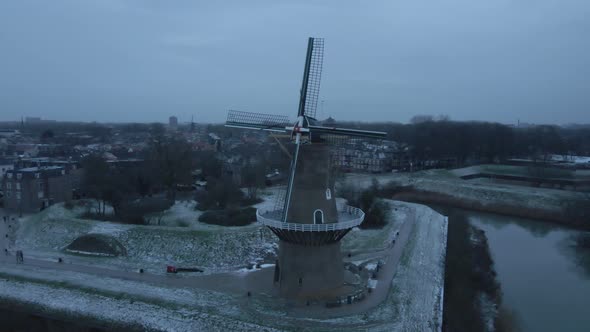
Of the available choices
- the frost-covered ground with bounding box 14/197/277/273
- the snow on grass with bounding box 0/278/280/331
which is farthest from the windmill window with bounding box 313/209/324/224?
the frost-covered ground with bounding box 14/197/277/273

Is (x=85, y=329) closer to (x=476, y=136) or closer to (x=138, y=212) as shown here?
(x=138, y=212)

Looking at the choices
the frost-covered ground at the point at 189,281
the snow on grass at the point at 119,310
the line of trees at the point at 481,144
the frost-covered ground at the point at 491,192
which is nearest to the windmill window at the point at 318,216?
the frost-covered ground at the point at 189,281

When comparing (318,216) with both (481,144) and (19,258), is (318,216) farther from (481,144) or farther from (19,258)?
(481,144)

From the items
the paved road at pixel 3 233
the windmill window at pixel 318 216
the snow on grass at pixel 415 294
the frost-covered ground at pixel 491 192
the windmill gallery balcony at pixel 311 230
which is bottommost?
the paved road at pixel 3 233

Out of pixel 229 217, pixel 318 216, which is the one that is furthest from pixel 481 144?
pixel 318 216

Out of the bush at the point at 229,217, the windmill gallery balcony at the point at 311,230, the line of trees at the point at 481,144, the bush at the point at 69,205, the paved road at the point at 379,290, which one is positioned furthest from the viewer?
the line of trees at the point at 481,144

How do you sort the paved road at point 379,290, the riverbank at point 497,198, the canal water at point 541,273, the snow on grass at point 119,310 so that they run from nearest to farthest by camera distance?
1. the snow on grass at point 119,310
2. the paved road at point 379,290
3. the canal water at point 541,273
4. the riverbank at point 497,198

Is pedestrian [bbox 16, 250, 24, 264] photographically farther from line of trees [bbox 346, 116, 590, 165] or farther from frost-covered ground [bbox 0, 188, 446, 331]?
line of trees [bbox 346, 116, 590, 165]

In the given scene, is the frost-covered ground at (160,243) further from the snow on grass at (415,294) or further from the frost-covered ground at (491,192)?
the frost-covered ground at (491,192)
